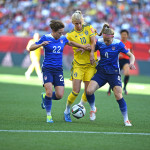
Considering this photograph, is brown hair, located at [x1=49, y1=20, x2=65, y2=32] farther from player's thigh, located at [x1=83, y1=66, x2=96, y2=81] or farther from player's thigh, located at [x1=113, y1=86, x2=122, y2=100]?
player's thigh, located at [x1=113, y1=86, x2=122, y2=100]

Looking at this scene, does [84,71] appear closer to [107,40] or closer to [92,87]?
[92,87]

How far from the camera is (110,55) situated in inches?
338

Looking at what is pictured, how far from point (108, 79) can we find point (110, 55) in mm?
500

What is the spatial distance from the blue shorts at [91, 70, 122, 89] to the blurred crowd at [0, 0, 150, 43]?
60.9 ft

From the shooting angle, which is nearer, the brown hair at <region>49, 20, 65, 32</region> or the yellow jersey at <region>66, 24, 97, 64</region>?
the brown hair at <region>49, 20, 65, 32</region>

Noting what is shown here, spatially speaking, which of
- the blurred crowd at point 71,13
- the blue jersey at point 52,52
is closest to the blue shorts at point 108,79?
the blue jersey at point 52,52

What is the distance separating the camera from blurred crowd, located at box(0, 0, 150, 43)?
92.8 ft

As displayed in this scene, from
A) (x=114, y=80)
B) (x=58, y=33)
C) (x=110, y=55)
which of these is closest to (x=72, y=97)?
(x=114, y=80)

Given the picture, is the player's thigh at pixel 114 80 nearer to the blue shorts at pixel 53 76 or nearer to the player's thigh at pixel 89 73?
the player's thigh at pixel 89 73

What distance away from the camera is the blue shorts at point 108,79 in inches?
334

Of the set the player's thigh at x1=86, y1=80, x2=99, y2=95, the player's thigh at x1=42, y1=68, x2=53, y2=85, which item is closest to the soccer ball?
the player's thigh at x1=86, y1=80, x2=99, y2=95

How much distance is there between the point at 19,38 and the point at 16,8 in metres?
5.15

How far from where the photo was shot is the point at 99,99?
13461 millimetres

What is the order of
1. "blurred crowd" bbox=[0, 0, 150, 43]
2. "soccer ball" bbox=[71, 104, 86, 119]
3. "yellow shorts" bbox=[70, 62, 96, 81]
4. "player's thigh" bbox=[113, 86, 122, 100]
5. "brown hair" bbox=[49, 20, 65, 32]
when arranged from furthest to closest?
"blurred crowd" bbox=[0, 0, 150, 43]
"yellow shorts" bbox=[70, 62, 96, 81]
"soccer ball" bbox=[71, 104, 86, 119]
"brown hair" bbox=[49, 20, 65, 32]
"player's thigh" bbox=[113, 86, 122, 100]
